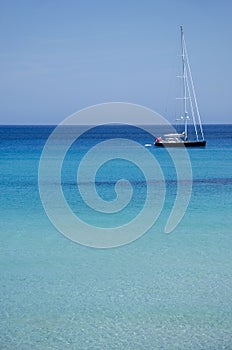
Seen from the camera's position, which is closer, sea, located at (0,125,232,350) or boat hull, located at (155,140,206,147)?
sea, located at (0,125,232,350)

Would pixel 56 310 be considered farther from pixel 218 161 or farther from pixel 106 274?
pixel 218 161

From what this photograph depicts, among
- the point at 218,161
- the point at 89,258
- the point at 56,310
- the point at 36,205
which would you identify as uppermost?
the point at 56,310

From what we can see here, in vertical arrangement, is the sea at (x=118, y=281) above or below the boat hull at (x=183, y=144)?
above

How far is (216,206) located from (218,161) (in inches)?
785

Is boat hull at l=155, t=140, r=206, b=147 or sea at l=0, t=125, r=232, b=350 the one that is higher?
sea at l=0, t=125, r=232, b=350

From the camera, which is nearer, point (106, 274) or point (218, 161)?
point (106, 274)

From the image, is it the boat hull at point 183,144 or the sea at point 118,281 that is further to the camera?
the boat hull at point 183,144

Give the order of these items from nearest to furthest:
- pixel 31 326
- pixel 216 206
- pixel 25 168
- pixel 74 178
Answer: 1. pixel 31 326
2. pixel 216 206
3. pixel 74 178
4. pixel 25 168

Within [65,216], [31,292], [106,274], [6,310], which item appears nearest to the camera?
[6,310]

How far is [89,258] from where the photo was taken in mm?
11531

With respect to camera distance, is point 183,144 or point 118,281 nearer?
point 118,281

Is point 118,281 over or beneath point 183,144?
over

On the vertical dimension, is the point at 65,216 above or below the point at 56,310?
below

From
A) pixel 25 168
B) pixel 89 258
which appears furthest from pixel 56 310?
pixel 25 168
